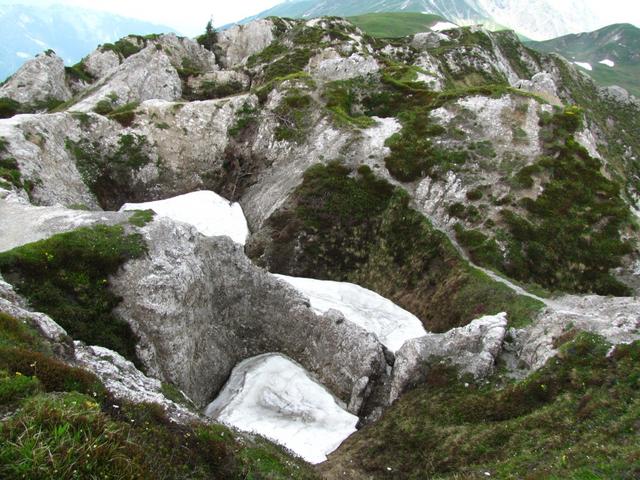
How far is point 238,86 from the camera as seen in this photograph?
331 feet

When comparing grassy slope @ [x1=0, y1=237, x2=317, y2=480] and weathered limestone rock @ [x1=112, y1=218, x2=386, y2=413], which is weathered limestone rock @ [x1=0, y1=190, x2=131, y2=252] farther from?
grassy slope @ [x1=0, y1=237, x2=317, y2=480]

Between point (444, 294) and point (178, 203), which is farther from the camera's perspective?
point (178, 203)

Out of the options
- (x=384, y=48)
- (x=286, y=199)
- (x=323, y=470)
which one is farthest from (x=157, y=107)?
(x=384, y=48)

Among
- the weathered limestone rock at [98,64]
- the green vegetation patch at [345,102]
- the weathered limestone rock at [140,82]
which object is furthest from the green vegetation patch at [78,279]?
the weathered limestone rock at [98,64]

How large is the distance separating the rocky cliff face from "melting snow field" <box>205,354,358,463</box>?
1428 millimetres

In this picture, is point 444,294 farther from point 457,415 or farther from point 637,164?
point 637,164

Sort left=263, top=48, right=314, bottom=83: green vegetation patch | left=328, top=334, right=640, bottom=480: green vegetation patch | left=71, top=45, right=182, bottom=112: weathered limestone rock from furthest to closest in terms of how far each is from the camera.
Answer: left=263, top=48, right=314, bottom=83: green vegetation patch, left=71, top=45, right=182, bottom=112: weathered limestone rock, left=328, top=334, right=640, bottom=480: green vegetation patch

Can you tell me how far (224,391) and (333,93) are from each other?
49.9m

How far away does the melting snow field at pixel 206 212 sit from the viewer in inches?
2089

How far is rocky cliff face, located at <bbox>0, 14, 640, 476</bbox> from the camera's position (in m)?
29.9

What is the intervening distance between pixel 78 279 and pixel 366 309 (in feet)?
83.6

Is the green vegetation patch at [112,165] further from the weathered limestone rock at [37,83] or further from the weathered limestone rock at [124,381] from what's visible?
the weathered limestone rock at [124,381]

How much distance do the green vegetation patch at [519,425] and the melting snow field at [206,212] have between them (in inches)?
1267

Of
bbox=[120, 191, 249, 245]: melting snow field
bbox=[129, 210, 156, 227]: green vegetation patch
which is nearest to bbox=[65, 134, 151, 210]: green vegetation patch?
bbox=[120, 191, 249, 245]: melting snow field
